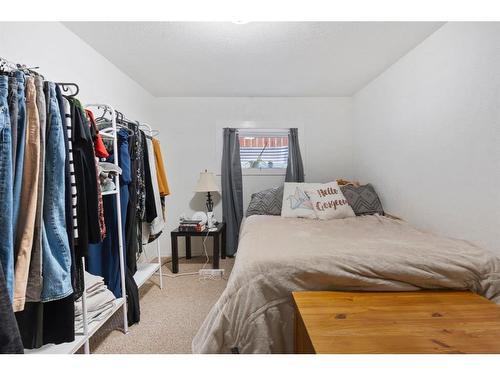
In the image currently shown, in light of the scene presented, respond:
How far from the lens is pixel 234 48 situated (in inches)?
81.6

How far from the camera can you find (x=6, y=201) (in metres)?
0.86

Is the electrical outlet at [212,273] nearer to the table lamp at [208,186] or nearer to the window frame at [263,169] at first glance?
the table lamp at [208,186]

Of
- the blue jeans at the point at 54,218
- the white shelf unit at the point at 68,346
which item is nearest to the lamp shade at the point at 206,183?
the white shelf unit at the point at 68,346

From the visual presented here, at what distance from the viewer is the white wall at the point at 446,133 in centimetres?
147

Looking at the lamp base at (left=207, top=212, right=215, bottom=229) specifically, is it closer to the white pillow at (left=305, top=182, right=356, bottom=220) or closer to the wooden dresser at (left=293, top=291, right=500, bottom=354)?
the white pillow at (left=305, top=182, right=356, bottom=220)

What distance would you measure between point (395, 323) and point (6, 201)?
1479 mm

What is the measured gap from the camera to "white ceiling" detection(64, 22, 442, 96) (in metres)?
1.80

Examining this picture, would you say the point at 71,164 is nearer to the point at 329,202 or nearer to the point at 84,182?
the point at 84,182

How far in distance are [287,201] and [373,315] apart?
176 cm

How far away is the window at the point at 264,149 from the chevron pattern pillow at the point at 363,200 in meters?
0.97

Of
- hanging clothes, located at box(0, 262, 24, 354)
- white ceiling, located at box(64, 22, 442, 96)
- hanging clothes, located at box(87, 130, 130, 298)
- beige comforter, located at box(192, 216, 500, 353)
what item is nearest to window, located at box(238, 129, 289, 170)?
white ceiling, located at box(64, 22, 442, 96)

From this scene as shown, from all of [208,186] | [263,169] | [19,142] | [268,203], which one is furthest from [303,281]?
[263,169]

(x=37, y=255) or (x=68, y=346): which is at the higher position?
(x=37, y=255)

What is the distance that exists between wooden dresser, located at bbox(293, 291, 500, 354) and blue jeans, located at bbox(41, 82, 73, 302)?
0.99m
